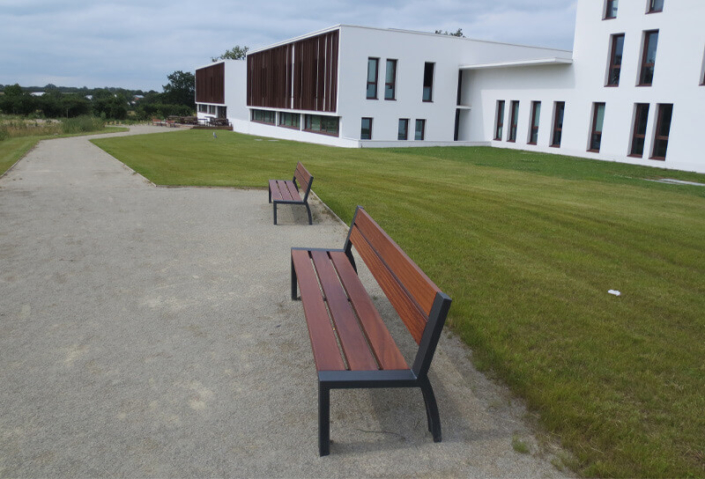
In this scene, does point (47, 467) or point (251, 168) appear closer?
point (47, 467)

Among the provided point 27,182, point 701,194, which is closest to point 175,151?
point 27,182

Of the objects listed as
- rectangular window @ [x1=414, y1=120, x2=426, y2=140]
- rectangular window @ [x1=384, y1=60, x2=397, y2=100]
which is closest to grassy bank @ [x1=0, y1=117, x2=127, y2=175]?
rectangular window @ [x1=384, y1=60, x2=397, y2=100]

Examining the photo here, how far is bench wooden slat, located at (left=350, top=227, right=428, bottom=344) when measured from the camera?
3506 millimetres

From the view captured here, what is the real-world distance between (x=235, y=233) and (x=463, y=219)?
3.86 m

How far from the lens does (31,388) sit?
3.91 metres

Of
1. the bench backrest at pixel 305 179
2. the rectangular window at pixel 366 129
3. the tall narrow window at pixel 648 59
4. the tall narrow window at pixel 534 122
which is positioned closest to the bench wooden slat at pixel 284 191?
the bench backrest at pixel 305 179

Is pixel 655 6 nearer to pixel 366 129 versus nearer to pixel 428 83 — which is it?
pixel 428 83

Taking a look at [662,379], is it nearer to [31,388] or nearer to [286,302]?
[286,302]

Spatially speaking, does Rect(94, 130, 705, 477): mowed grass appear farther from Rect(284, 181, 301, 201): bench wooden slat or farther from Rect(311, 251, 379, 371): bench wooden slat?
Rect(311, 251, 379, 371): bench wooden slat

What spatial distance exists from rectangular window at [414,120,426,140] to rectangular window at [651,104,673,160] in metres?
14.7

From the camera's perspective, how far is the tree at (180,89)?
96.4m

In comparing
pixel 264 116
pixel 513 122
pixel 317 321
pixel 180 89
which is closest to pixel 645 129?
pixel 513 122

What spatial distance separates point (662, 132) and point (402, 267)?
24074 mm

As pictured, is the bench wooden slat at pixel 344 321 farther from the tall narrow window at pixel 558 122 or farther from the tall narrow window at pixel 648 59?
the tall narrow window at pixel 558 122
